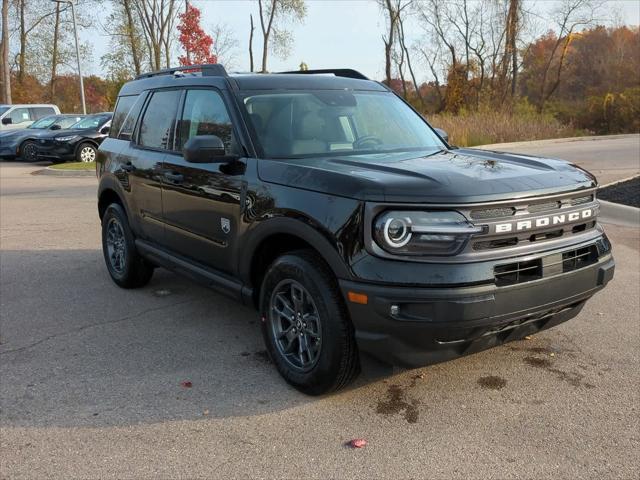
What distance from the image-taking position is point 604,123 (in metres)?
33.7

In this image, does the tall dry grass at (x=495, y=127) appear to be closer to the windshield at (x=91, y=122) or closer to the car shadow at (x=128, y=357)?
the windshield at (x=91, y=122)

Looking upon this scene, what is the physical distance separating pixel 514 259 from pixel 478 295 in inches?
11.7

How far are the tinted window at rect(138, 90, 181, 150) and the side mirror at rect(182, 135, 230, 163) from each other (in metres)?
1.07

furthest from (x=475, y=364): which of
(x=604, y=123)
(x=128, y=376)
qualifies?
(x=604, y=123)

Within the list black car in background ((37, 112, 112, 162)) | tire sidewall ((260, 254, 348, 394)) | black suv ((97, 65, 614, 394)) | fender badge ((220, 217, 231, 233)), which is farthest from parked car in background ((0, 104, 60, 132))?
tire sidewall ((260, 254, 348, 394))

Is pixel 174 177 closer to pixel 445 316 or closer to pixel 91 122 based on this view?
pixel 445 316

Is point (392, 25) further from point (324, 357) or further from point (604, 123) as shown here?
point (324, 357)

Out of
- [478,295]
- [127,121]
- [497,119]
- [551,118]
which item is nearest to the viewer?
[478,295]

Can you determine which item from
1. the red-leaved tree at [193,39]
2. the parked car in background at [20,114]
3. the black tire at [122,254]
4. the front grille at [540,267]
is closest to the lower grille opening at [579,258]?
the front grille at [540,267]

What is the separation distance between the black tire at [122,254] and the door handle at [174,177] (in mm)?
1094

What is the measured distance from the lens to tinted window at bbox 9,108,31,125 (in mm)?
24281

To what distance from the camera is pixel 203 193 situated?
4.25m

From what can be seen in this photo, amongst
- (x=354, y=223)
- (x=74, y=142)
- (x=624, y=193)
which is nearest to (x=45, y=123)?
(x=74, y=142)

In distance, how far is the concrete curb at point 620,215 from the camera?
27.5 ft
